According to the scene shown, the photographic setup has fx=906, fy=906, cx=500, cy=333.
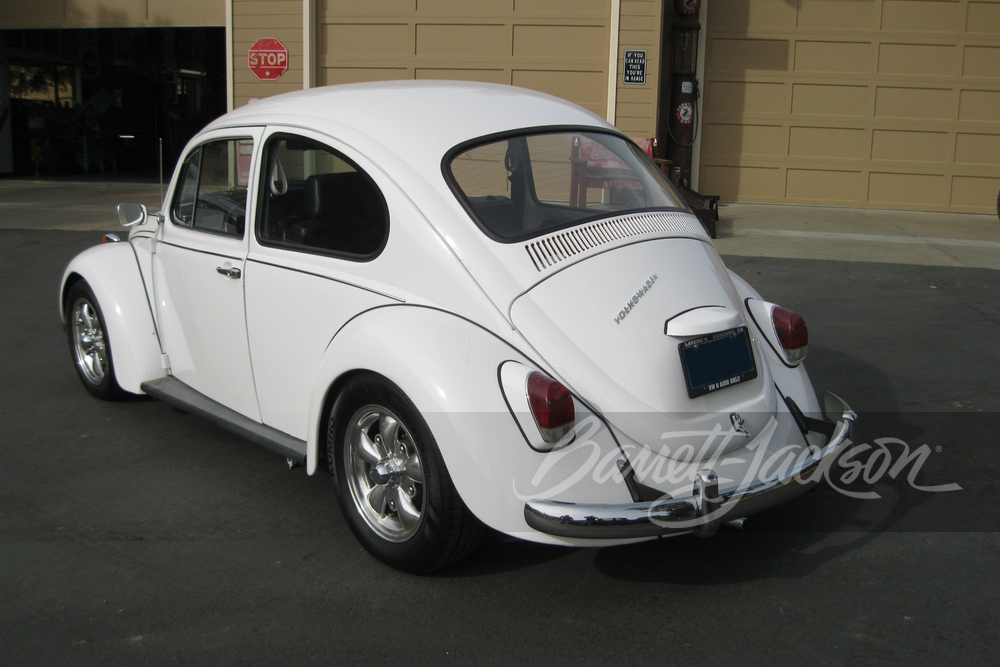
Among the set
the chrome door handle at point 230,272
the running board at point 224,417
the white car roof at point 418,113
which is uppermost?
the white car roof at point 418,113

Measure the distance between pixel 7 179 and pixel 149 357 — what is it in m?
16.3

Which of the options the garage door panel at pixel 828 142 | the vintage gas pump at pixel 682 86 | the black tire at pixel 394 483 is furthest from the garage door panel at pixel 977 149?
the black tire at pixel 394 483

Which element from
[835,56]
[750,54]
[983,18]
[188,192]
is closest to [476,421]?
[188,192]

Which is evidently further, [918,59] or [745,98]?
[745,98]

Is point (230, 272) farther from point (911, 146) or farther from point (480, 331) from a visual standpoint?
point (911, 146)

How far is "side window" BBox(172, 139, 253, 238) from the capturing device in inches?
160

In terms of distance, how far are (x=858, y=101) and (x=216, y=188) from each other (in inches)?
467

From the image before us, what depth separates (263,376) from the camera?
3.86 metres

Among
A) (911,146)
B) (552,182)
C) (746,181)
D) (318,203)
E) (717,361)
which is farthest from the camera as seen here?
(746,181)

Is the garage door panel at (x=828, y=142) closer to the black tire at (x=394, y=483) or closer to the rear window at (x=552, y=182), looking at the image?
the rear window at (x=552, y=182)

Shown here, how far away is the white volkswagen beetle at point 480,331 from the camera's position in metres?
2.95

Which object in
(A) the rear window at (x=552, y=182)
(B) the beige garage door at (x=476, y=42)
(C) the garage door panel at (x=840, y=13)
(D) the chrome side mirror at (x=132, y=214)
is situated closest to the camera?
(A) the rear window at (x=552, y=182)

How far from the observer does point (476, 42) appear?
13219 mm

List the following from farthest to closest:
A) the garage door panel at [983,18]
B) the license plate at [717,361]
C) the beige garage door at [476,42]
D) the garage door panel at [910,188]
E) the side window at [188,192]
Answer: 1. the garage door panel at [910,188]
2. the garage door panel at [983,18]
3. the beige garage door at [476,42]
4. the side window at [188,192]
5. the license plate at [717,361]
